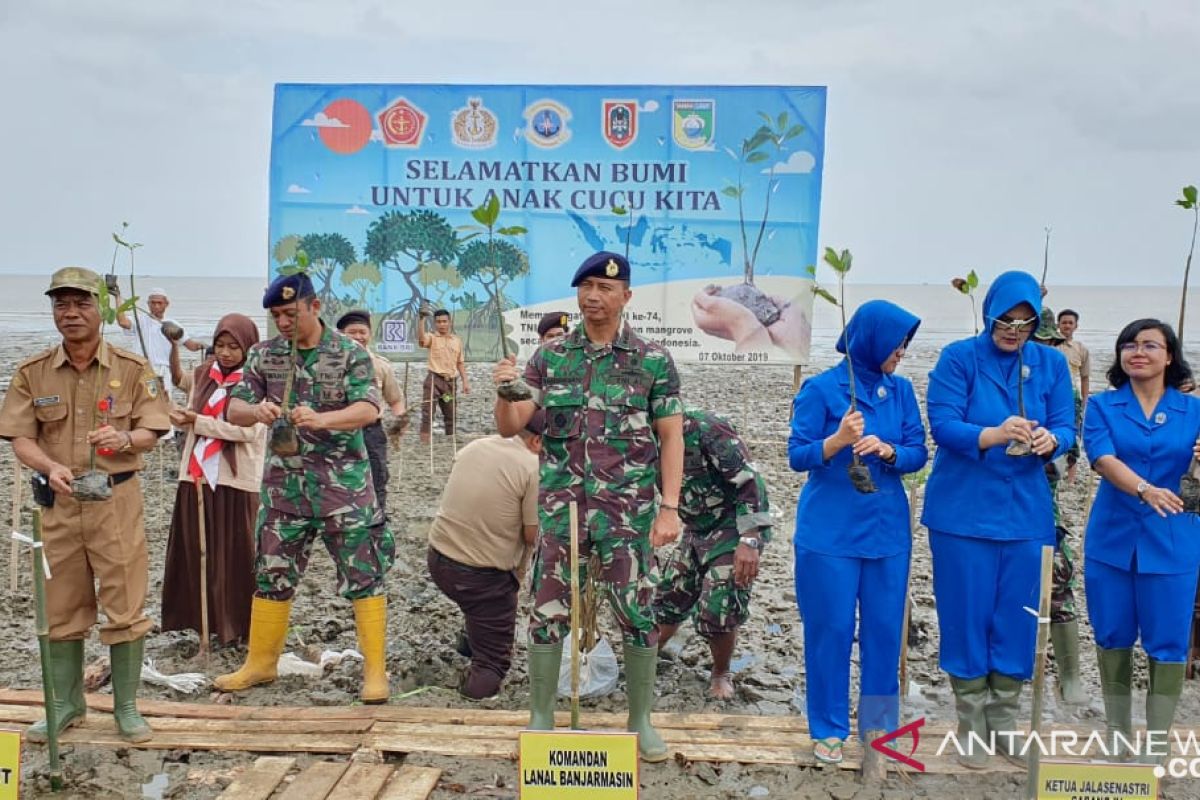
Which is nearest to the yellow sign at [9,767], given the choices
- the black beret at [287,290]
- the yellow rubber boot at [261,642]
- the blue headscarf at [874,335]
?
the yellow rubber boot at [261,642]

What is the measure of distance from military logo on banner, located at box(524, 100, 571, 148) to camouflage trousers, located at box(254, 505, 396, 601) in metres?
4.64

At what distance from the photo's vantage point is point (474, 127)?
8.52 m

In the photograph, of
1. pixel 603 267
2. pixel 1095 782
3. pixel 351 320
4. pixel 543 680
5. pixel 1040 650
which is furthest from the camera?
pixel 351 320

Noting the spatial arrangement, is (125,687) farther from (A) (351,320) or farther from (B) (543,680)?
(A) (351,320)

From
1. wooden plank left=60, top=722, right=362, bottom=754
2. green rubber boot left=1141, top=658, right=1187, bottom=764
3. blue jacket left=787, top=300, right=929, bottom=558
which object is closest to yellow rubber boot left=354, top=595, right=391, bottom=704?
wooden plank left=60, top=722, right=362, bottom=754

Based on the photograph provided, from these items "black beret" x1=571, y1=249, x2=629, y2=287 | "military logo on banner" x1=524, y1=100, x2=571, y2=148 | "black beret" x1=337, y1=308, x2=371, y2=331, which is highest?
"military logo on banner" x1=524, y1=100, x2=571, y2=148

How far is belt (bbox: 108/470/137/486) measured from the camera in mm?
4000

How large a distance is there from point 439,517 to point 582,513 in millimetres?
1197

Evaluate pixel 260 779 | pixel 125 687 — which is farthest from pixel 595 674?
pixel 125 687

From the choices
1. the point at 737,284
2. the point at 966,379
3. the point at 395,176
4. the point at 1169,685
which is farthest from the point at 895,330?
the point at 395,176

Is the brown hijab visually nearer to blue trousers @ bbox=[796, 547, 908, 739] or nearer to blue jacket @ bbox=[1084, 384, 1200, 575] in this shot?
blue trousers @ bbox=[796, 547, 908, 739]

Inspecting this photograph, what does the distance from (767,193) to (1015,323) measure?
4681mm

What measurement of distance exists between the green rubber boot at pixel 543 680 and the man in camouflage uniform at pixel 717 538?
0.90 m

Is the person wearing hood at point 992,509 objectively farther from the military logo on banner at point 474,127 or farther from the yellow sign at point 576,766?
the military logo on banner at point 474,127
